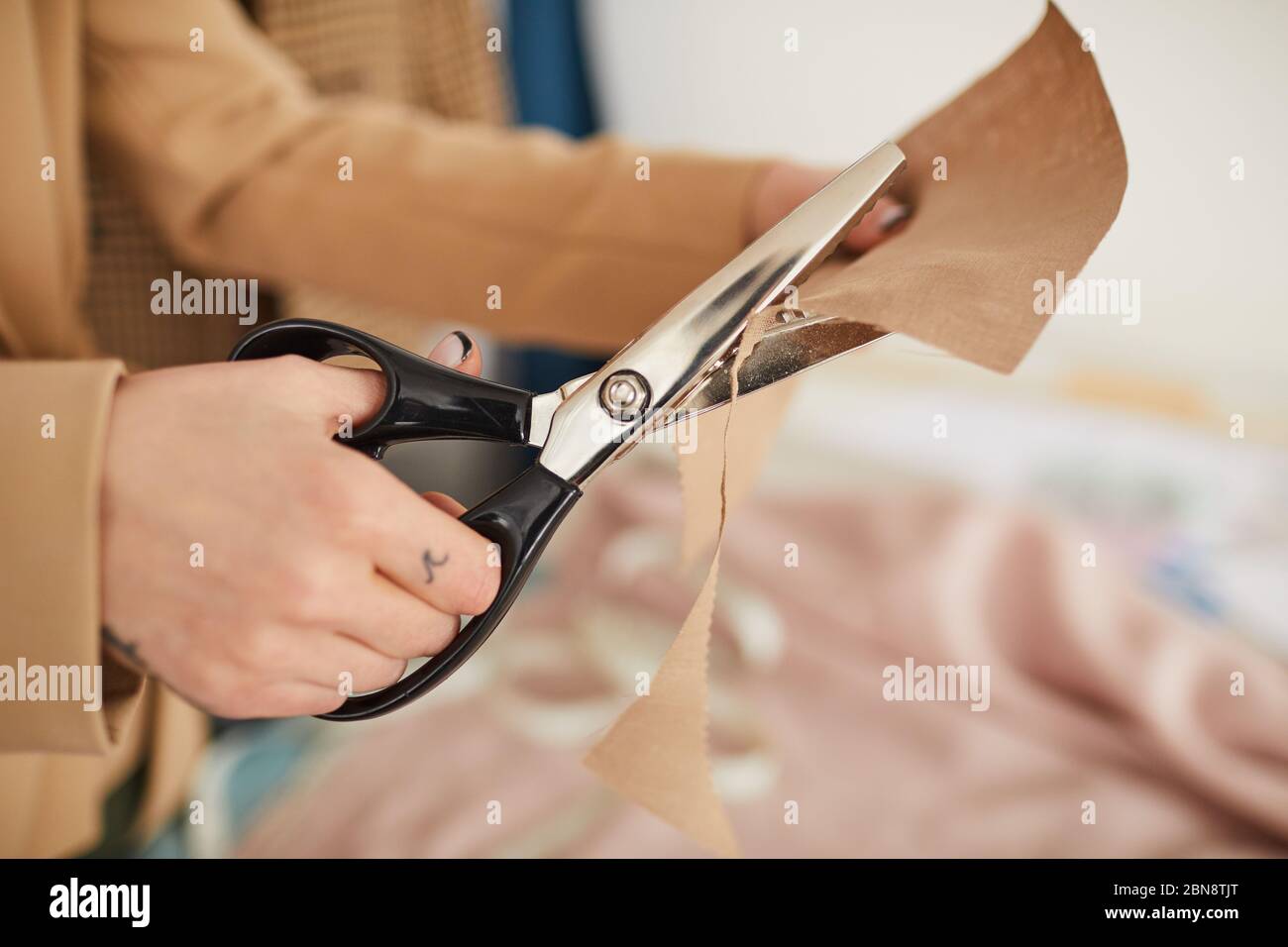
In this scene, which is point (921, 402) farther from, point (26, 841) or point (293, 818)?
point (26, 841)

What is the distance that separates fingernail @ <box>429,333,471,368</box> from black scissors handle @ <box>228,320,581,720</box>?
0.4 inches

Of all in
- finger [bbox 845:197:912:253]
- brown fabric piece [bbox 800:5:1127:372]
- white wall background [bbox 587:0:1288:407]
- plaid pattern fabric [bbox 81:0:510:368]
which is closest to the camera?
brown fabric piece [bbox 800:5:1127:372]

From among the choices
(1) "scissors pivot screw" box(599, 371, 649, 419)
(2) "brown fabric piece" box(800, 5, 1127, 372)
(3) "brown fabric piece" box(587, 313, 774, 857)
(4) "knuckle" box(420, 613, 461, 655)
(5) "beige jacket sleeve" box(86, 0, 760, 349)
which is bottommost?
(3) "brown fabric piece" box(587, 313, 774, 857)

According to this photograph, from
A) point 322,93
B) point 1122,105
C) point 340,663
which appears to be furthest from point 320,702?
point 1122,105

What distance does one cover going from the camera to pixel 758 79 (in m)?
1.09

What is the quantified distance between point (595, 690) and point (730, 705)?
11 centimetres

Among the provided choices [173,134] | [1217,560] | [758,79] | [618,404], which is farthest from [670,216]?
[758,79]

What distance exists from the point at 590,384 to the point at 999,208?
151 mm

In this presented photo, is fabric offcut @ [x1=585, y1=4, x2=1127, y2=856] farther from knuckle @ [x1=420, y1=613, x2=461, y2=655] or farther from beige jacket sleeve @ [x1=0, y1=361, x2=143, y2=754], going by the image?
beige jacket sleeve @ [x1=0, y1=361, x2=143, y2=754]

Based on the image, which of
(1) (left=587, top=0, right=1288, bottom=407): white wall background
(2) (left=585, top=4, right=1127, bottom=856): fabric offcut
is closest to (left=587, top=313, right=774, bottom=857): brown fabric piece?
(2) (left=585, top=4, right=1127, bottom=856): fabric offcut

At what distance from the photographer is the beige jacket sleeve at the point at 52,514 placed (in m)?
0.26

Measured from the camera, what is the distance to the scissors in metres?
0.27

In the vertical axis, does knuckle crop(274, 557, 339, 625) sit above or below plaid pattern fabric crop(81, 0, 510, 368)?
below
